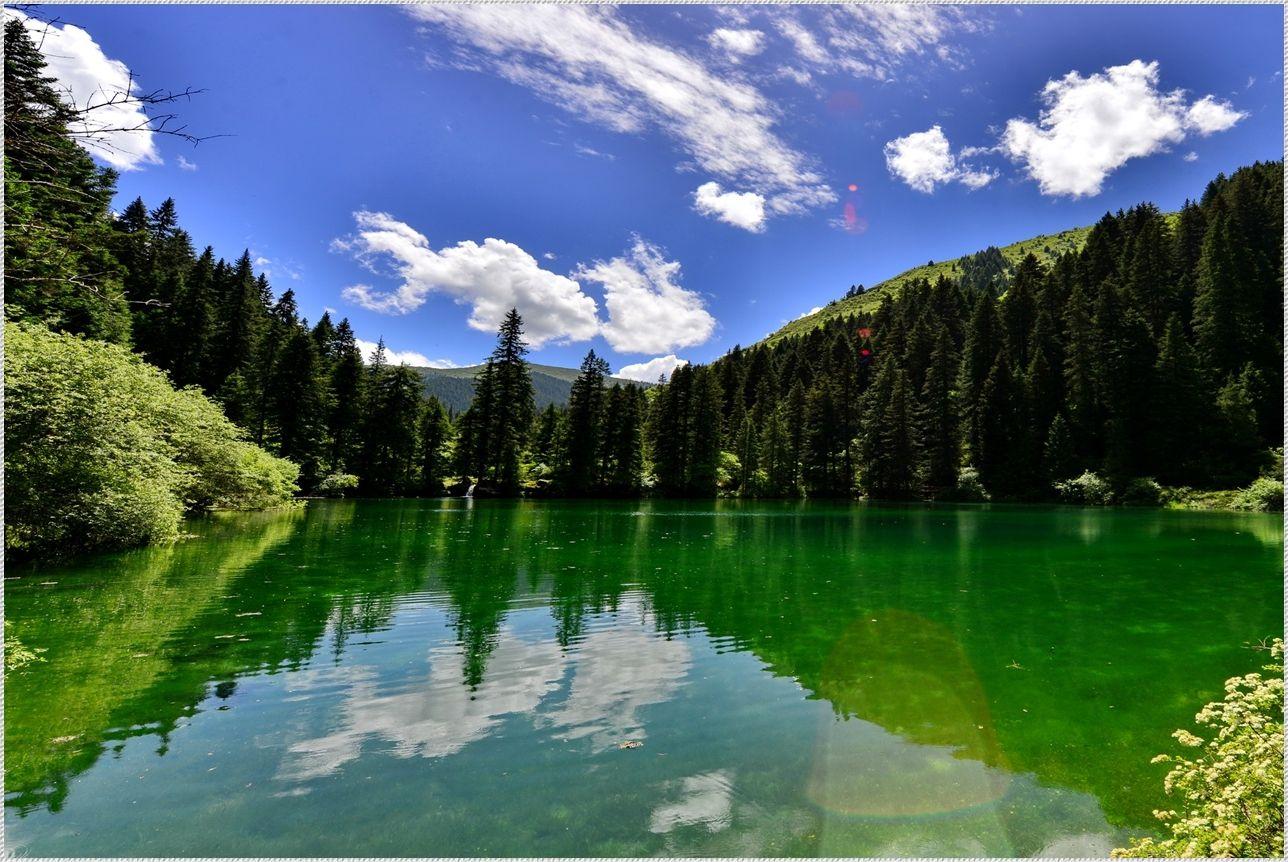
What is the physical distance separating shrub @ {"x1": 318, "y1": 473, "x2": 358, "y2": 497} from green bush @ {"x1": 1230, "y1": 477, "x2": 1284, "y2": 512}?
73.0m

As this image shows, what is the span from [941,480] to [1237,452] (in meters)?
25.0

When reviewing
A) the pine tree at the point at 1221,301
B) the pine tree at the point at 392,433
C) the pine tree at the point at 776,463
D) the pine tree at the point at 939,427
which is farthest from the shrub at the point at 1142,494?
the pine tree at the point at 392,433

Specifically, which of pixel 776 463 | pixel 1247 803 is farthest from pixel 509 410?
pixel 1247 803

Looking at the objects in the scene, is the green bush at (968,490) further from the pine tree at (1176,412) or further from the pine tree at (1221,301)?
the pine tree at (1221,301)

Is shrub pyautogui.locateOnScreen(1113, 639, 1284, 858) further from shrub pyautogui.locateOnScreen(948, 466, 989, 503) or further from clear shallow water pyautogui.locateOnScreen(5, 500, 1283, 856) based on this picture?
shrub pyautogui.locateOnScreen(948, 466, 989, 503)

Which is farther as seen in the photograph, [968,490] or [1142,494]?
[968,490]

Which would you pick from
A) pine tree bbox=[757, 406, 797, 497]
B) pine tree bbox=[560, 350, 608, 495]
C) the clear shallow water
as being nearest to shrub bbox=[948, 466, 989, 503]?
pine tree bbox=[757, 406, 797, 497]

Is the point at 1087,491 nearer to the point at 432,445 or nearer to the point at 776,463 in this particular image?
the point at 776,463

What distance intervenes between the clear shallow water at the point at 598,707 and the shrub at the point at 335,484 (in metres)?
42.0

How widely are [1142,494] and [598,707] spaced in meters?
65.4

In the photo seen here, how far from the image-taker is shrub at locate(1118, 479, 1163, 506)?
55219mm

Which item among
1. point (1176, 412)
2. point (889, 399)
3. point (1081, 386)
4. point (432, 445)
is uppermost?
point (1081, 386)

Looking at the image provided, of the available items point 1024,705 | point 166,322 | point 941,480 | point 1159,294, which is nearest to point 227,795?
point 1024,705

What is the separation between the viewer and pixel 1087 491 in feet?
192
